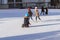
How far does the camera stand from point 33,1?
4034 cm

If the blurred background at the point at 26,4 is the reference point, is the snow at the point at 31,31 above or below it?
above

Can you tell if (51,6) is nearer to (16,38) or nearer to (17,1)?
(17,1)

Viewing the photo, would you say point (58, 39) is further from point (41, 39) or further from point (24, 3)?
point (24, 3)

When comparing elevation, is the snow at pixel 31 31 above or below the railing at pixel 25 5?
above

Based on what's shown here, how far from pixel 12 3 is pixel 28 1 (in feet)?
10.5

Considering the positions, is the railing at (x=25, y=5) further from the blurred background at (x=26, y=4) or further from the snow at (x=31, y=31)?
the snow at (x=31, y=31)

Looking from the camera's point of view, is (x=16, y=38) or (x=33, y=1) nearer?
(x=16, y=38)

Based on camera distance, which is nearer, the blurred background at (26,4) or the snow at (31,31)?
the snow at (31,31)

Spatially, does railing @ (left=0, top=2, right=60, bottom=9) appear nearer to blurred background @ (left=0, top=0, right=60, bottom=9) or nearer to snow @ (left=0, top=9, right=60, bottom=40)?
blurred background @ (left=0, top=0, right=60, bottom=9)

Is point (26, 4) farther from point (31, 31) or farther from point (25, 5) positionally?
point (31, 31)

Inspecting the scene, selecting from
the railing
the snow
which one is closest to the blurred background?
the railing

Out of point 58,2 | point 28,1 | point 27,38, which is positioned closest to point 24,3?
point 28,1

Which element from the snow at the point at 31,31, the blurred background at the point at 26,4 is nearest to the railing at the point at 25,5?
the blurred background at the point at 26,4

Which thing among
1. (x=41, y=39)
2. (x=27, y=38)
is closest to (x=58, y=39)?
(x=41, y=39)
